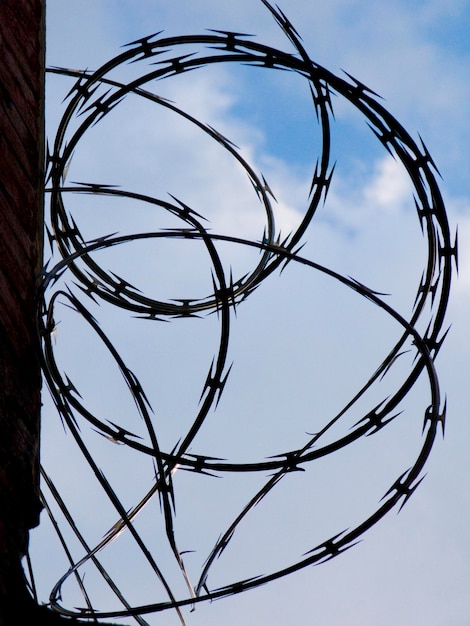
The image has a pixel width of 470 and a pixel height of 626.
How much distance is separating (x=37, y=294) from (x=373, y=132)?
1.97 meters

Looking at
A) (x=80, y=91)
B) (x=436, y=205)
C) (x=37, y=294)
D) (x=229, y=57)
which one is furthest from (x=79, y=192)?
(x=436, y=205)

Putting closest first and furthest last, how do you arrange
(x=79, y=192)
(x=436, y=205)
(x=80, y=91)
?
(x=436, y=205), (x=80, y=91), (x=79, y=192)

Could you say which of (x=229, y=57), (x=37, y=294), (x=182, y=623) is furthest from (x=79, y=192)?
(x=182, y=623)

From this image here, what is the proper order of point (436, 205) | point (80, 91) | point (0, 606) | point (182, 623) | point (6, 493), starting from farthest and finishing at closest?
1. point (80, 91)
2. point (436, 205)
3. point (182, 623)
4. point (6, 493)
5. point (0, 606)

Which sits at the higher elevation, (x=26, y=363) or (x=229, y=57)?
(x=229, y=57)

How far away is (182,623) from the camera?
4504mm

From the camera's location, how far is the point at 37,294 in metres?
4.21

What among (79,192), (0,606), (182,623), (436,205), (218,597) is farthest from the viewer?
(79,192)

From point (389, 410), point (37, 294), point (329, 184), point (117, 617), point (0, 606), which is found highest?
point (329, 184)

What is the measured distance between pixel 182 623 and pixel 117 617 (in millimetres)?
480

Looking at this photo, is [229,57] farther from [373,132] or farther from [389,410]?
[389,410]

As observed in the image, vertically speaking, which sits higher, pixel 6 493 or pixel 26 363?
pixel 26 363

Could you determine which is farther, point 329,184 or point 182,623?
point 329,184

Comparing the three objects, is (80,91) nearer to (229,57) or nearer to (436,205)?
(229,57)
